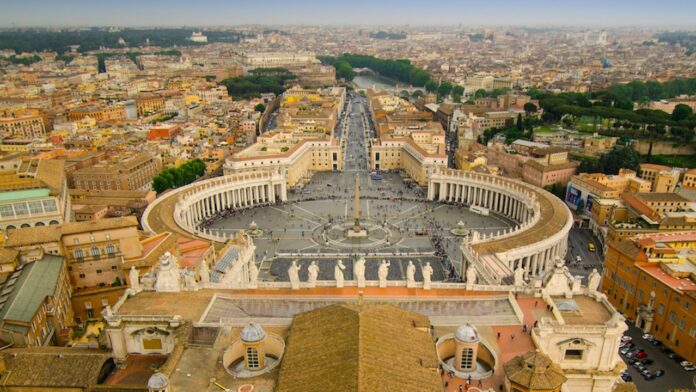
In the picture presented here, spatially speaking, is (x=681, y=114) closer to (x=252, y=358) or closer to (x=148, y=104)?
(x=252, y=358)

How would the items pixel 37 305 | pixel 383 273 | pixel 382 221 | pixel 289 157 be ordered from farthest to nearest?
pixel 289 157 → pixel 382 221 → pixel 383 273 → pixel 37 305

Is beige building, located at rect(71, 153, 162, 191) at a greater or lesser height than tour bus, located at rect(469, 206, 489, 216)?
greater

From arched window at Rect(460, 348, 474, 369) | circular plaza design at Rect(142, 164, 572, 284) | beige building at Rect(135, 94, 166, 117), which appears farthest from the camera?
beige building at Rect(135, 94, 166, 117)

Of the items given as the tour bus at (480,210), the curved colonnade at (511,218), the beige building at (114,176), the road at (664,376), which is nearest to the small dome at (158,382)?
the curved colonnade at (511,218)

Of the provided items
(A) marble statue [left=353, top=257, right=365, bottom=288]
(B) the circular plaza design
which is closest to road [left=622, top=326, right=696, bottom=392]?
(B) the circular plaza design

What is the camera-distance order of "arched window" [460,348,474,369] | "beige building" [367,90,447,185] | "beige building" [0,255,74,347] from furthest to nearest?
1. "beige building" [367,90,447,185]
2. "beige building" [0,255,74,347]
3. "arched window" [460,348,474,369]

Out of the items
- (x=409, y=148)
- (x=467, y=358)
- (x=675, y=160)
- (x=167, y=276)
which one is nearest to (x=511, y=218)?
(x=409, y=148)

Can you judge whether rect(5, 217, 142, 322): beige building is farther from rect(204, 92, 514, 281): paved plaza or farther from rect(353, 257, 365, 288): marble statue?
rect(353, 257, 365, 288): marble statue

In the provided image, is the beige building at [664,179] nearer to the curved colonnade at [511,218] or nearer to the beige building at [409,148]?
the curved colonnade at [511,218]
